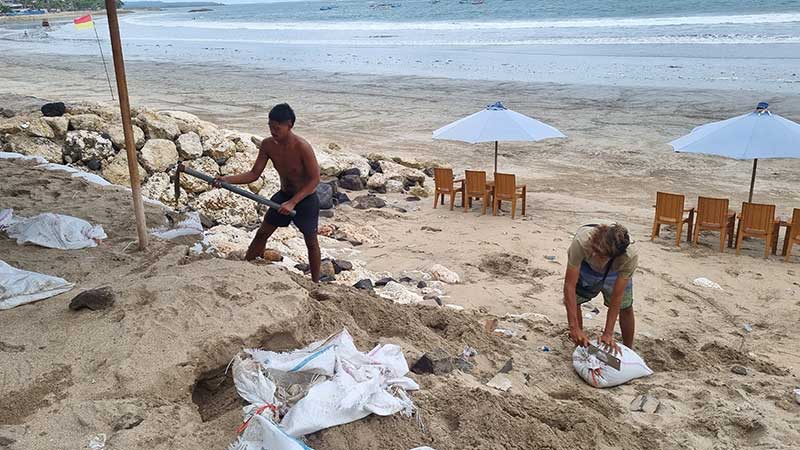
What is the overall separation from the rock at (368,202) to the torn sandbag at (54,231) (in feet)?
14.3

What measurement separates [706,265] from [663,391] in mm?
3777

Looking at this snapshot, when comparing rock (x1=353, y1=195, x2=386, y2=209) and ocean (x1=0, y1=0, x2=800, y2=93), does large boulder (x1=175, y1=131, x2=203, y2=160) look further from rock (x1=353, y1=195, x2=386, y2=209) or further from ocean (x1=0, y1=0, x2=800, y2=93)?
ocean (x1=0, y1=0, x2=800, y2=93)

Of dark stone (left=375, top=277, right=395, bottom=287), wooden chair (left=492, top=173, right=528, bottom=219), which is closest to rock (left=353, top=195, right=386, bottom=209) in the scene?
wooden chair (left=492, top=173, right=528, bottom=219)

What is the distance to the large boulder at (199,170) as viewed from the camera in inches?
318

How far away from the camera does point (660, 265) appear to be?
739cm

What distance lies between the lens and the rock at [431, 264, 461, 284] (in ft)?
22.3

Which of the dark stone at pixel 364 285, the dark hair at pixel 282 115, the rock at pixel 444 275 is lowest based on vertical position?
the rock at pixel 444 275

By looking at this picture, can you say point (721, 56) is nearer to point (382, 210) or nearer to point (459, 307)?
point (382, 210)

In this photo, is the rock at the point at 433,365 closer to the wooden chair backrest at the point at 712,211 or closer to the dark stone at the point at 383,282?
the dark stone at the point at 383,282

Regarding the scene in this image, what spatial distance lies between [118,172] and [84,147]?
1.78 ft

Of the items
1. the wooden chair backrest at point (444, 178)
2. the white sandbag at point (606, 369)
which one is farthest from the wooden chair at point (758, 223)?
the white sandbag at point (606, 369)

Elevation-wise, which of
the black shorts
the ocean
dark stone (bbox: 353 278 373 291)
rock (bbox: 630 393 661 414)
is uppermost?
the ocean

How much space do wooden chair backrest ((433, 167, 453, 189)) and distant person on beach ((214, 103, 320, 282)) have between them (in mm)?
4260

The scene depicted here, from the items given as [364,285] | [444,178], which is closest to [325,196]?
[444,178]
